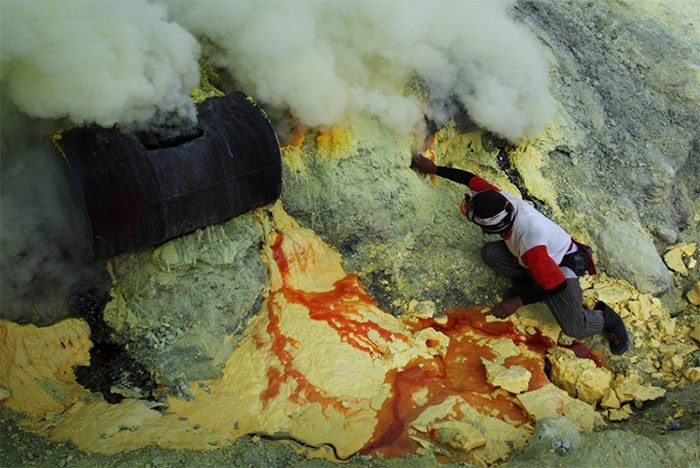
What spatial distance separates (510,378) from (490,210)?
0.94m

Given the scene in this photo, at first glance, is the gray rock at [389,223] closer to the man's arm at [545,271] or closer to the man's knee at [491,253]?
the man's knee at [491,253]

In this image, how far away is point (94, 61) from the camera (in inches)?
94.9

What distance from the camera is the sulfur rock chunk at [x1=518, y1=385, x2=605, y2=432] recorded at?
298cm

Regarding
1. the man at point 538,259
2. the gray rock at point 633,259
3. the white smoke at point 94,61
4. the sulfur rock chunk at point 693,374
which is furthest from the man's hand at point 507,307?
the white smoke at point 94,61

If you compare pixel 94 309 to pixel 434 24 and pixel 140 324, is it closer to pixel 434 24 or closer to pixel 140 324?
pixel 140 324

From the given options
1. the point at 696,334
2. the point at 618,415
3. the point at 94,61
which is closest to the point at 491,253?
the point at 618,415

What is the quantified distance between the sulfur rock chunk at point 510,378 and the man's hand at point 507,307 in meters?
0.42

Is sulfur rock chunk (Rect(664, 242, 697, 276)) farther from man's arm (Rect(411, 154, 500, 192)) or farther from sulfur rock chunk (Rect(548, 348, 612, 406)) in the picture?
man's arm (Rect(411, 154, 500, 192))

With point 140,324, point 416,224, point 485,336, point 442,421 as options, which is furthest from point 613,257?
point 140,324

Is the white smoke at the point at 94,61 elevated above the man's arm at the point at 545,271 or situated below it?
above

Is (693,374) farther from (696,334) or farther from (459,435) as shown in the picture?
(459,435)

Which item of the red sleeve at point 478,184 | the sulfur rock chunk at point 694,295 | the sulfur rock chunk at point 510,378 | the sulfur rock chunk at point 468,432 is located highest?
the red sleeve at point 478,184

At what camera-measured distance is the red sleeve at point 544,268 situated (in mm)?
3373

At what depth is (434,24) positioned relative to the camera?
143 inches
